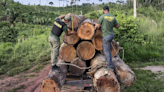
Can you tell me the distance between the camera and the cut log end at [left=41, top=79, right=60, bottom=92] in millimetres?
2889

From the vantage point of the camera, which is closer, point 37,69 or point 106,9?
point 106,9

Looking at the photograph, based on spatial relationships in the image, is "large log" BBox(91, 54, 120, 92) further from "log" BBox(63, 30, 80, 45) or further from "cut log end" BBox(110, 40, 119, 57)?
"log" BBox(63, 30, 80, 45)

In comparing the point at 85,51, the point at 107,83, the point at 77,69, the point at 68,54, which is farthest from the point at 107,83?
the point at 68,54

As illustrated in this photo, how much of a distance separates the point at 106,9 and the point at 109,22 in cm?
37

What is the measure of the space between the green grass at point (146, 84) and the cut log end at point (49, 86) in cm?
288

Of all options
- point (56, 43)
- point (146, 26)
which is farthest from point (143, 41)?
point (56, 43)

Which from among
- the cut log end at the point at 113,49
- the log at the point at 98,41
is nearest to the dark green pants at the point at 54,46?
the log at the point at 98,41

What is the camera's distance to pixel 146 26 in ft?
38.7

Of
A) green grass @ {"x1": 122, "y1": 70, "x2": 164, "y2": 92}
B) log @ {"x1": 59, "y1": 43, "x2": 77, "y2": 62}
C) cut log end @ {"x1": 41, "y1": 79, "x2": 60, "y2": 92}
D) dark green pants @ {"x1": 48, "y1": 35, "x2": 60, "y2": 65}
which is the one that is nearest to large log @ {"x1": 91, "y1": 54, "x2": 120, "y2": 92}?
cut log end @ {"x1": 41, "y1": 79, "x2": 60, "y2": 92}

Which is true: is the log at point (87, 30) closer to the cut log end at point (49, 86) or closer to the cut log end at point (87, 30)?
the cut log end at point (87, 30)

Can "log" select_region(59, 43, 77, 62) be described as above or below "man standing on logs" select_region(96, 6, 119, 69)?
below

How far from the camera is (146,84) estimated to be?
17.8 ft

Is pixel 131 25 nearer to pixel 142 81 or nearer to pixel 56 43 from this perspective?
pixel 142 81

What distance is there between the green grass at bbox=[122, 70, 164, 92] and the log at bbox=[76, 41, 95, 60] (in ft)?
6.17
